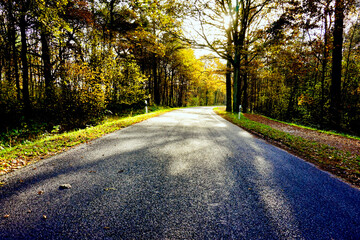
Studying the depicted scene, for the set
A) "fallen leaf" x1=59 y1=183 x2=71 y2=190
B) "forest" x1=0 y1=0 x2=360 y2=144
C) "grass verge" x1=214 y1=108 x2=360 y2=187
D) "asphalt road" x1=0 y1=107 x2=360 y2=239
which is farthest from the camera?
"forest" x1=0 y1=0 x2=360 y2=144

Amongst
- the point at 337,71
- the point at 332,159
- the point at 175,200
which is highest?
the point at 337,71

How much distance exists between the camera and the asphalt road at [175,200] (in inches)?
62.4

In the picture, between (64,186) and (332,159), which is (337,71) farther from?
(64,186)

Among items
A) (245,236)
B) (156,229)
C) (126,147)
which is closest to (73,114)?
(126,147)

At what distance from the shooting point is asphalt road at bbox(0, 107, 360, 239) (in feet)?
5.20

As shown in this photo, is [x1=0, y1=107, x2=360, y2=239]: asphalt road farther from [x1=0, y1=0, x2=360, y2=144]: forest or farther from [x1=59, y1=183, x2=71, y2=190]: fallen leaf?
[x1=0, y1=0, x2=360, y2=144]: forest

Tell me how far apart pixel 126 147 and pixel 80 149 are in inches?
46.2

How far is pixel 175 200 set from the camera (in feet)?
6.77

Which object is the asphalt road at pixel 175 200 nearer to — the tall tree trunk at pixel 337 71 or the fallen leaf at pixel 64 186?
the fallen leaf at pixel 64 186

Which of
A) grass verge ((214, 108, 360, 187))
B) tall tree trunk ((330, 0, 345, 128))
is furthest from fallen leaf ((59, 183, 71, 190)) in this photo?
tall tree trunk ((330, 0, 345, 128))

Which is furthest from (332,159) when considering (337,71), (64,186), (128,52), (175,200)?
(128,52)

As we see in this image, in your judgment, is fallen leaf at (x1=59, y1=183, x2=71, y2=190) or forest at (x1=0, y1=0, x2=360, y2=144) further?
forest at (x1=0, y1=0, x2=360, y2=144)

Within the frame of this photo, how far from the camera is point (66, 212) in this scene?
5.94ft

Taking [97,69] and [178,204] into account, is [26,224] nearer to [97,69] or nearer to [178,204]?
[178,204]
